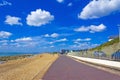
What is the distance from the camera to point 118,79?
1780cm

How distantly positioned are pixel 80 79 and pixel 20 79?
5272mm

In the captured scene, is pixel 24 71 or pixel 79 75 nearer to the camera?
pixel 79 75

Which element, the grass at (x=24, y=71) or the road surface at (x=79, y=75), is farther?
the grass at (x=24, y=71)

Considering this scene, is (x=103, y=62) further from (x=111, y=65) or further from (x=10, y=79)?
(x=10, y=79)

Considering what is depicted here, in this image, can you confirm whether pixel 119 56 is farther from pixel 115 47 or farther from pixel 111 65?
pixel 115 47

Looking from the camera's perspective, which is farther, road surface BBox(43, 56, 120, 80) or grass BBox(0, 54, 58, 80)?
grass BBox(0, 54, 58, 80)

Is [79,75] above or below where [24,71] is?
below

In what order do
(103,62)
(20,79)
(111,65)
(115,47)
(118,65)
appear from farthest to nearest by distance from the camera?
(115,47)
(103,62)
(111,65)
(118,65)
(20,79)

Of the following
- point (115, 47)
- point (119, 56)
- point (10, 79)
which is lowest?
point (10, 79)

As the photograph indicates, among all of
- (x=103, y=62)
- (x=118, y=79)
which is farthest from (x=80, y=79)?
(x=103, y=62)

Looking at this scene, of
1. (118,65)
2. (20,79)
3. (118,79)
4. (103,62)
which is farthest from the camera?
(103,62)

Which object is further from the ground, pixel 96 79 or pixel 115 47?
pixel 115 47

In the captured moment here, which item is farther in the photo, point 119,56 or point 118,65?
point 119,56

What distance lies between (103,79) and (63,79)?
8.60ft
